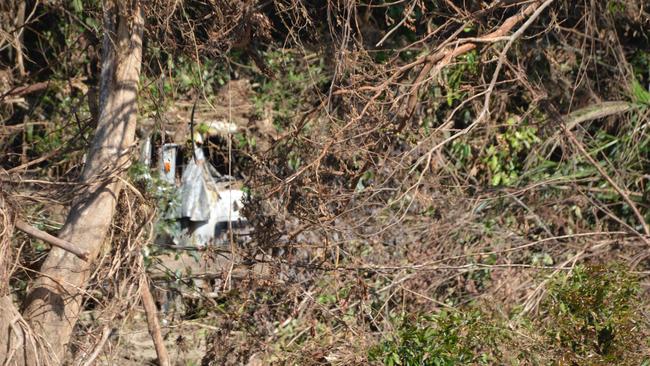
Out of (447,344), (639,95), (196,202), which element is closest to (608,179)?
(639,95)

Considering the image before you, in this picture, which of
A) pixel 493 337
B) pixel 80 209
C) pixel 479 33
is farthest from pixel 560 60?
pixel 80 209

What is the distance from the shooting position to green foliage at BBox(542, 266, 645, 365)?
5.69 metres

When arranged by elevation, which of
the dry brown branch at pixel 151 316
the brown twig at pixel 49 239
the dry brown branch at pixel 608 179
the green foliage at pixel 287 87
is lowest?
the dry brown branch at pixel 608 179

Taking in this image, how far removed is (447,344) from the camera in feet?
18.9

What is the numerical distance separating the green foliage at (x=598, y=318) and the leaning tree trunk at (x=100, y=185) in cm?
304

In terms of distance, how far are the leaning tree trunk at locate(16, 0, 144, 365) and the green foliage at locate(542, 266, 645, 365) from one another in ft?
9.97

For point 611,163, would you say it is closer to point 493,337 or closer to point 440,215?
point 440,215

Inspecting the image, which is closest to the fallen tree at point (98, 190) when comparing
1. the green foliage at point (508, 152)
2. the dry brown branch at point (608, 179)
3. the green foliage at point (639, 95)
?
the dry brown branch at point (608, 179)

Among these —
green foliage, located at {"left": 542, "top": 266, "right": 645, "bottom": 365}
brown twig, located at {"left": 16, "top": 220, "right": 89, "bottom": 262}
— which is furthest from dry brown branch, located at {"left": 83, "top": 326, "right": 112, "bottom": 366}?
green foliage, located at {"left": 542, "top": 266, "right": 645, "bottom": 365}

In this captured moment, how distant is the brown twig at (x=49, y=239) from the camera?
5309 millimetres

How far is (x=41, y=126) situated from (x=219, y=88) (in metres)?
1.87

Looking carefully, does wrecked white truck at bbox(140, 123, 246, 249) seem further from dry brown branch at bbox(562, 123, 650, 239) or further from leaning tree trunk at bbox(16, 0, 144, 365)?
dry brown branch at bbox(562, 123, 650, 239)

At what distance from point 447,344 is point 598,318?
994mm

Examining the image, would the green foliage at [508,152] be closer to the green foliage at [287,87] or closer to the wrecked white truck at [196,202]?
the green foliage at [287,87]
